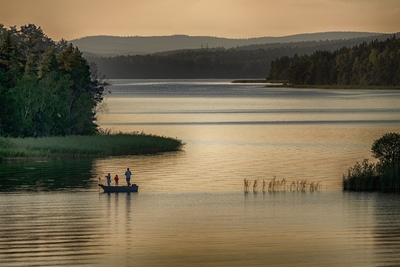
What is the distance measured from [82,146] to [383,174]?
30722 mm

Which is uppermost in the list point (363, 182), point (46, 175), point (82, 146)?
point (82, 146)

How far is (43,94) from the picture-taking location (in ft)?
239

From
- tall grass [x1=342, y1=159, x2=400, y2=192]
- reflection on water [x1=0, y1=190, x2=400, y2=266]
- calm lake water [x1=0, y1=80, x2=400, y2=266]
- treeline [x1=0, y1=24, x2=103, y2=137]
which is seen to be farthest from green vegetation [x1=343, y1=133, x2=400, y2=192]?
treeline [x1=0, y1=24, x2=103, y2=137]

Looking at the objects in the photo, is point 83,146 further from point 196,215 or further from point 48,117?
point 196,215

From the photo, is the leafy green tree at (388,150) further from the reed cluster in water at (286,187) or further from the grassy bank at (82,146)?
the grassy bank at (82,146)

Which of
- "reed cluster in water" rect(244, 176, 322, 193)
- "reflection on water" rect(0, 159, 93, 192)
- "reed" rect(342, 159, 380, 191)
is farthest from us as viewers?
"reflection on water" rect(0, 159, 93, 192)

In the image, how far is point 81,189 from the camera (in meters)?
47.0

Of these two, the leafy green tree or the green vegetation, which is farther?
the leafy green tree

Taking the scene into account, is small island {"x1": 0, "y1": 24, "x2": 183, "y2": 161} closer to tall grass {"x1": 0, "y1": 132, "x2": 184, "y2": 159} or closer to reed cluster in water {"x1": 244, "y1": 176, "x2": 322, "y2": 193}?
tall grass {"x1": 0, "y1": 132, "x2": 184, "y2": 159}

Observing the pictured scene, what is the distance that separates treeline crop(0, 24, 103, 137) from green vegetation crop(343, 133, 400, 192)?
3455cm

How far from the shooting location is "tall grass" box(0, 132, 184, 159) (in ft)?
212

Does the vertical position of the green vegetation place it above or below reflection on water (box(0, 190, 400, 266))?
above

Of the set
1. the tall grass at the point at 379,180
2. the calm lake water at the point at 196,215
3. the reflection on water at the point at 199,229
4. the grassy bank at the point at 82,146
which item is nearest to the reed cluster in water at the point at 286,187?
the calm lake water at the point at 196,215

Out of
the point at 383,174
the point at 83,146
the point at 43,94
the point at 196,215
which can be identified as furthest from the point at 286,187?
the point at 43,94
